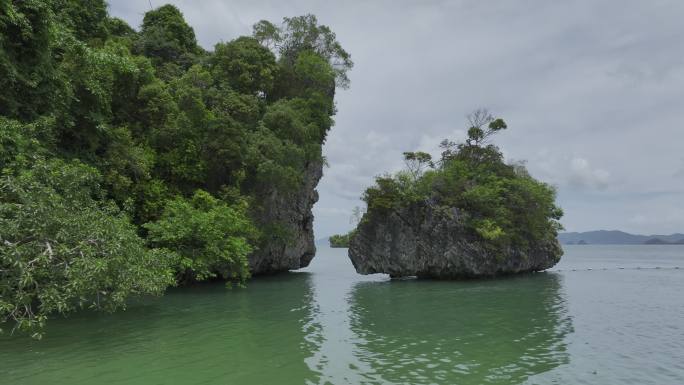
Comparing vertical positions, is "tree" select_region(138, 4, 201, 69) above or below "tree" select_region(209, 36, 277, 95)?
above

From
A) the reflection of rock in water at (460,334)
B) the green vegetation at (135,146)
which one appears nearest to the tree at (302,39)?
the green vegetation at (135,146)

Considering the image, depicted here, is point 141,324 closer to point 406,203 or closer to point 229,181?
point 229,181

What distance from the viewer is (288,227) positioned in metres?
31.8

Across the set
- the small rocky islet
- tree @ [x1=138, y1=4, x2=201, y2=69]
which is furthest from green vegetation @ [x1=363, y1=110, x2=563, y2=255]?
tree @ [x1=138, y1=4, x2=201, y2=69]

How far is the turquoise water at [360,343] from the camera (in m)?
8.90

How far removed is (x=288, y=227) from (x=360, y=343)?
20.5 metres

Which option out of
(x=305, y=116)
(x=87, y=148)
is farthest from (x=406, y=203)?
(x=87, y=148)

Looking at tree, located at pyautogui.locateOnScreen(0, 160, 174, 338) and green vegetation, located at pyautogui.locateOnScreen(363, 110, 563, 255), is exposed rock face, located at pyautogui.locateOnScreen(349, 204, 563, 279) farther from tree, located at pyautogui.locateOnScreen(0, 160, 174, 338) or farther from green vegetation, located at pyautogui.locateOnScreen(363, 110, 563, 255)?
tree, located at pyautogui.locateOnScreen(0, 160, 174, 338)

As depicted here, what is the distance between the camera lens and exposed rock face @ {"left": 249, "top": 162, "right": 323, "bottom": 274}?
30266mm

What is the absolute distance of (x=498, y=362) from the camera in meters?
9.90

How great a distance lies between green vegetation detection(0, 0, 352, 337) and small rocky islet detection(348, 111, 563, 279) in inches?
264

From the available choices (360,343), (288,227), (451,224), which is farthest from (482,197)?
(360,343)

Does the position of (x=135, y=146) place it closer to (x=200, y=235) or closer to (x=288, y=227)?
(x=200, y=235)

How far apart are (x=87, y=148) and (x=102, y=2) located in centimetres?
1293
